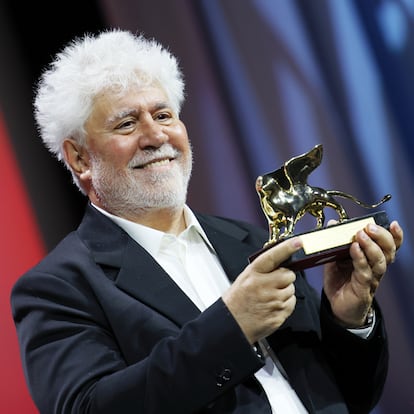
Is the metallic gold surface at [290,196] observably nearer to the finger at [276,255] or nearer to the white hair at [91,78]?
the finger at [276,255]

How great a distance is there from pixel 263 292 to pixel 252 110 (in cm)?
115

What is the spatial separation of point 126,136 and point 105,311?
42 centimetres

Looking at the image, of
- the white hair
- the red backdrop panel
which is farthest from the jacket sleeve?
the red backdrop panel

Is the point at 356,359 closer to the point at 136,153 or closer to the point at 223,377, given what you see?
the point at 223,377

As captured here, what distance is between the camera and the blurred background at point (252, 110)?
6.97 ft

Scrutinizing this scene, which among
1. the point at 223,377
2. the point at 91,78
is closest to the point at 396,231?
the point at 223,377

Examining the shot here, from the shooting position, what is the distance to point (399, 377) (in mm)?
2160

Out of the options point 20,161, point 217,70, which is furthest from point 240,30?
point 20,161

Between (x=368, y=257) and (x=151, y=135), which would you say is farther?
(x=151, y=135)

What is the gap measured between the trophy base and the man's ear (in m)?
0.56

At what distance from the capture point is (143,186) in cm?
166

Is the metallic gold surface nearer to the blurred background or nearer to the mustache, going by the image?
the mustache

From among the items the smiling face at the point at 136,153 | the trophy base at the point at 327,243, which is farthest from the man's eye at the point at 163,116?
the trophy base at the point at 327,243

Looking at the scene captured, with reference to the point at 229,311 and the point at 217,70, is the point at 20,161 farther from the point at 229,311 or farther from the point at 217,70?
the point at 229,311
